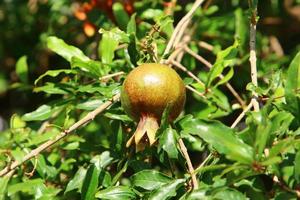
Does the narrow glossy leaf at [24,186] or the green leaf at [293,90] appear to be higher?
the green leaf at [293,90]

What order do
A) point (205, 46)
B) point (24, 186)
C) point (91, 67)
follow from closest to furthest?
point (24, 186) → point (91, 67) → point (205, 46)

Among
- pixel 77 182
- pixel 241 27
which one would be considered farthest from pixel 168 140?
pixel 241 27

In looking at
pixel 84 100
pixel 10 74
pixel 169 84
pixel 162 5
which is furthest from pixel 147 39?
pixel 10 74

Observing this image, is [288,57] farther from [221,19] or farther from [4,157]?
[4,157]

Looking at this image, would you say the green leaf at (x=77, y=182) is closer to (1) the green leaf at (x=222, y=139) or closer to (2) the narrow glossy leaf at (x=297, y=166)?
(1) the green leaf at (x=222, y=139)

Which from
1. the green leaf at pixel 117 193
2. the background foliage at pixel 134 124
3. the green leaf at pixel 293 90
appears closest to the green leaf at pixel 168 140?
the background foliage at pixel 134 124

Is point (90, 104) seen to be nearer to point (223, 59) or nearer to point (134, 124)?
point (134, 124)

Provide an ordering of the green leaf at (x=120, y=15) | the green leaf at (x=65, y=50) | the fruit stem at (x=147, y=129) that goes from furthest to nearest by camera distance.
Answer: the green leaf at (x=120, y=15), the green leaf at (x=65, y=50), the fruit stem at (x=147, y=129)

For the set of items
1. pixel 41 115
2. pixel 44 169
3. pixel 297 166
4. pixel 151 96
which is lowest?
pixel 44 169
